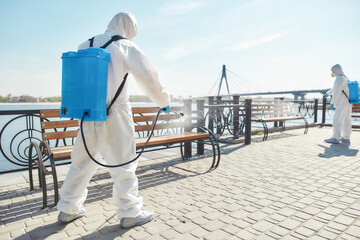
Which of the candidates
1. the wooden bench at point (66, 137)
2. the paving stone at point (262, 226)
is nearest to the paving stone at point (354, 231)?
the paving stone at point (262, 226)

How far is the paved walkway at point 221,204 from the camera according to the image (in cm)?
230

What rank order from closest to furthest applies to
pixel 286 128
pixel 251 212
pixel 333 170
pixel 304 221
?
1. pixel 304 221
2. pixel 251 212
3. pixel 333 170
4. pixel 286 128

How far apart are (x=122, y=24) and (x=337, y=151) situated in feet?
17.9

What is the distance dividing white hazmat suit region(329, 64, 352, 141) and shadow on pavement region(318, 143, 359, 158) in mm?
435

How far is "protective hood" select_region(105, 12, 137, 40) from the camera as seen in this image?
7.78 feet

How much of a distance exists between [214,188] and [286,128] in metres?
7.19

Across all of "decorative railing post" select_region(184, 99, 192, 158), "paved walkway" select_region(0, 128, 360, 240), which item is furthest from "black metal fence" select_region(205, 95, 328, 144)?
"paved walkway" select_region(0, 128, 360, 240)

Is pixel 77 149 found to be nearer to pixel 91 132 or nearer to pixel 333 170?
pixel 91 132

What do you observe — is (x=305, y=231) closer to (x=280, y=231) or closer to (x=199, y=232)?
(x=280, y=231)

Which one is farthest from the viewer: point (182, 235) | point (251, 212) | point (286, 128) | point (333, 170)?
point (286, 128)

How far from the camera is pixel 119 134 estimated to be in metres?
2.28

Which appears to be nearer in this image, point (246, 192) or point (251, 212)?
point (251, 212)

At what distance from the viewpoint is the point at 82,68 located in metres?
2.07

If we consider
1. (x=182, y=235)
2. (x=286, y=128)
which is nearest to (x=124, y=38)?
(x=182, y=235)
